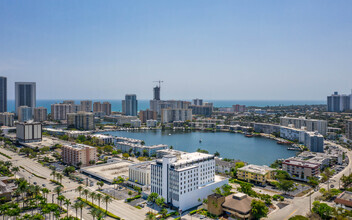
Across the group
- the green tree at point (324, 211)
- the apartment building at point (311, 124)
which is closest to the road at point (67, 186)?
the green tree at point (324, 211)

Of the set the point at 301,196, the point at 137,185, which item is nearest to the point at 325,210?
the point at 301,196

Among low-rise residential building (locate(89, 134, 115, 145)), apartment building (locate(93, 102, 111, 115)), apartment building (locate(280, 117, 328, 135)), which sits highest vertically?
apartment building (locate(93, 102, 111, 115))

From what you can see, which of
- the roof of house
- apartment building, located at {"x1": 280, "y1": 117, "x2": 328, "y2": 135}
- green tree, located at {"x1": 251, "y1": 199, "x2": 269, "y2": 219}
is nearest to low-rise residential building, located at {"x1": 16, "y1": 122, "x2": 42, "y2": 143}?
the roof of house

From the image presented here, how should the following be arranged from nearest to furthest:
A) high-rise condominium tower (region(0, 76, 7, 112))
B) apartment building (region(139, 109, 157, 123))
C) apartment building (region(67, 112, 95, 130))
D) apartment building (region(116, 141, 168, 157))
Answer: apartment building (region(116, 141, 168, 157)) < apartment building (region(67, 112, 95, 130)) < apartment building (region(139, 109, 157, 123)) < high-rise condominium tower (region(0, 76, 7, 112))

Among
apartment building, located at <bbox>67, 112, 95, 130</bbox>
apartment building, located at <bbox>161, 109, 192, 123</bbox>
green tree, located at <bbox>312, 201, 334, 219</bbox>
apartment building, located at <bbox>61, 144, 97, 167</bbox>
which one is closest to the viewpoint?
green tree, located at <bbox>312, 201, 334, 219</bbox>

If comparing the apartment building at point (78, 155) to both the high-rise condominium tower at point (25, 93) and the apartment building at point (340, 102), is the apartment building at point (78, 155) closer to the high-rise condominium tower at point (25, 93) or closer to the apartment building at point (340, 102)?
the high-rise condominium tower at point (25, 93)

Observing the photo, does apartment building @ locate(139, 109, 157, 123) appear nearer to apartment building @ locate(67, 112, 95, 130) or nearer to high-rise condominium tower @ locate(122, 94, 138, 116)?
apartment building @ locate(67, 112, 95, 130)
